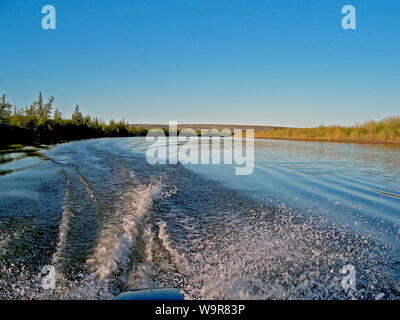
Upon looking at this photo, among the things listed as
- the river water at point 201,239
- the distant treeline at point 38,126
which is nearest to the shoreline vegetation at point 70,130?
the distant treeline at point 38,126

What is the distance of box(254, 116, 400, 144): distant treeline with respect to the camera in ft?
66.3

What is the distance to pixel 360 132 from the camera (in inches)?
909

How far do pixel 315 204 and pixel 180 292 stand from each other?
3346 millimetres

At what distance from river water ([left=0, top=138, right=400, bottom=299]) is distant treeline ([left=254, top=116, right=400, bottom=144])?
18.6 metres

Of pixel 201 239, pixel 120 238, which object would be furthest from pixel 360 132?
pixel 120 238

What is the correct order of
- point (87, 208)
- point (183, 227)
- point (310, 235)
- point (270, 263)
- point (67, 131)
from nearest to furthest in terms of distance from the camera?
point (270, 263), point (310, 235), point (183, 227), point (87, 208), point (67, 131)

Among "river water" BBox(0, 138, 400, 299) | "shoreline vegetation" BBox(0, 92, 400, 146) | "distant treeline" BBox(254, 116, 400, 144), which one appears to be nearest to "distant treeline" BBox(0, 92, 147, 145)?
"shoreline vegetation" BBox(0, 92, 400, 146)

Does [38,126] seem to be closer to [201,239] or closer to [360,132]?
[201,239]

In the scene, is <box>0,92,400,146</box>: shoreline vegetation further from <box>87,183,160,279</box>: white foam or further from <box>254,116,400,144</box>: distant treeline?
<box>87,183,160,279</box>: white foam

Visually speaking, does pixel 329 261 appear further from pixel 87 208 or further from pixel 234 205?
pixel 87 208

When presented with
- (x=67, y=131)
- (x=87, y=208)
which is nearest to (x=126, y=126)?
(x=67, y=131)

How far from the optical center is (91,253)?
2537 millimetres

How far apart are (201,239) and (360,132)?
2546cm

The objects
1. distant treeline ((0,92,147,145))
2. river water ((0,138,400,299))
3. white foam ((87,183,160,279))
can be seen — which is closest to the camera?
river water ((0,138,400,299))
